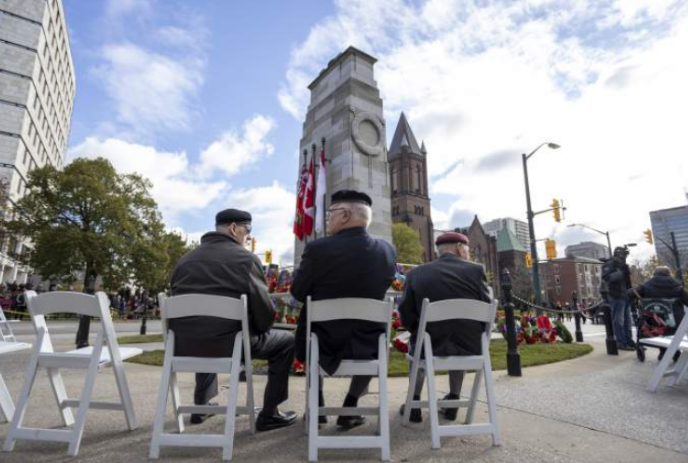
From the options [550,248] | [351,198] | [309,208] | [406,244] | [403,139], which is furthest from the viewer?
[403,139]

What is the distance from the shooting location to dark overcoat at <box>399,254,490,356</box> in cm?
325

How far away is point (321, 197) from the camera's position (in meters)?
10.8

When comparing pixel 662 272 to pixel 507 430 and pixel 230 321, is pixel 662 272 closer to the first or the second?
pixel 507 430

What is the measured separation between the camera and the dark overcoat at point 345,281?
285 cm

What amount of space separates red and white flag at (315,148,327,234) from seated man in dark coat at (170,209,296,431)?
731cm

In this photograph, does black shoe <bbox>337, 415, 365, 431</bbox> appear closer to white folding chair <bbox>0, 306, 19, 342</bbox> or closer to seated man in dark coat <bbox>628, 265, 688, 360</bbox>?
seated man in dark coat <bbox>628, 265, 688, 360</bbox>

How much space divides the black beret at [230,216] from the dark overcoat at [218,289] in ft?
0.78

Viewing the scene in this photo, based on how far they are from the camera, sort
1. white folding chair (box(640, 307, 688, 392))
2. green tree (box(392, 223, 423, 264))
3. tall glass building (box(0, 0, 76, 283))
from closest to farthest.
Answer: white folding chair (box(640, 307, 688, 392))
tall glass building (box(0, 0, 76, 283))
green tree (box(392, 223, 423, 264))

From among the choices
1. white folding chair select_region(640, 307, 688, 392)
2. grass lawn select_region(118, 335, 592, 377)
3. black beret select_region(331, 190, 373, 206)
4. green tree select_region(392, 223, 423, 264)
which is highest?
green tree select_region(392, 223, 423, 264)

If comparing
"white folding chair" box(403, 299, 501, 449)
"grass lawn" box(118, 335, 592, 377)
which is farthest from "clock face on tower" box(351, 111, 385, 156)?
"white folding chair" box(403, 299, 501, 449)

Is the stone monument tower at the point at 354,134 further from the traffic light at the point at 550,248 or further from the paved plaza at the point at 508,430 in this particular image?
the traffic light at the point at 550,248

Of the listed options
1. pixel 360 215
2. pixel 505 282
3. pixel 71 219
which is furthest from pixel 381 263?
pixel 71 219

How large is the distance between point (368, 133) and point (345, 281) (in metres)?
8.82

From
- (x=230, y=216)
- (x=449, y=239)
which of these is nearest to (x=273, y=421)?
(x=230, y=216)
